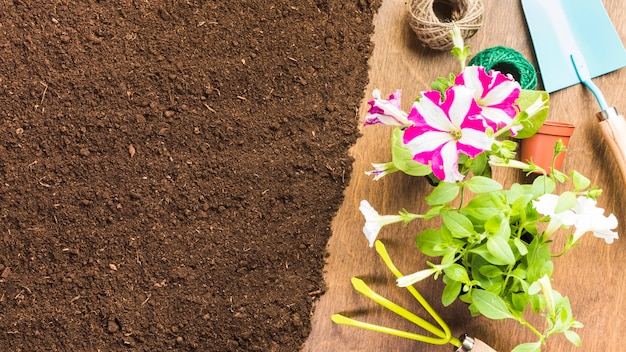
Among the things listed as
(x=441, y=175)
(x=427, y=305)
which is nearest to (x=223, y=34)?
(x=441, y=175)

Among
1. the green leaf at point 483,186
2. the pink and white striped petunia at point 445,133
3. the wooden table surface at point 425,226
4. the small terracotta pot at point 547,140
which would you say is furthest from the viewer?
the wooden table surface at point 425,226

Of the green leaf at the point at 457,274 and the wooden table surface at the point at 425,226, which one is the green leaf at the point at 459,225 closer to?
the green leaf at the point at 457,274

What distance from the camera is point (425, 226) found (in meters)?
1.15

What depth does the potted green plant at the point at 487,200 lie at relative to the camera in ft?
2.60

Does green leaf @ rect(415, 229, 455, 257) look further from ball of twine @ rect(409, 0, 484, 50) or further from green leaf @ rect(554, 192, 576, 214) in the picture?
ball of twine @ rect(409, 0, 484, 50)

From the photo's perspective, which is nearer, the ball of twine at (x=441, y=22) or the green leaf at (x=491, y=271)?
the green leaf at (x=491, y=271)

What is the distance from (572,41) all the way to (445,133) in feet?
1.69

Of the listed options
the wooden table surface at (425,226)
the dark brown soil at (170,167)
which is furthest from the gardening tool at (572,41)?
the dark brown soil at (170,167)

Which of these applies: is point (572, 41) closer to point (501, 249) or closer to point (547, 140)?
point (547, 140)

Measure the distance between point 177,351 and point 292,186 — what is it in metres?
0.41

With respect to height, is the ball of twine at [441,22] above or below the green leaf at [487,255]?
above

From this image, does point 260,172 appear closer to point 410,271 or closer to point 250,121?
point 250,121

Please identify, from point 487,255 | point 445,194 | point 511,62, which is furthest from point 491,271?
point 511,62

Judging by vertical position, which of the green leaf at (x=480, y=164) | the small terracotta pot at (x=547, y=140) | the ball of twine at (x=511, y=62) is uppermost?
the ball of twine at (x=511, y=62)
